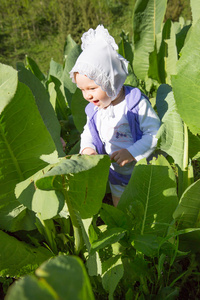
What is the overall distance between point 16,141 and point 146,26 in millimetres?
1157

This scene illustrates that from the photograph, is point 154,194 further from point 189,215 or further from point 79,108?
point 79,108

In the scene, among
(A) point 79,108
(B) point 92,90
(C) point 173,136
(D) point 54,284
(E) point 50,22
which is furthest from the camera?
(E) point 50,22

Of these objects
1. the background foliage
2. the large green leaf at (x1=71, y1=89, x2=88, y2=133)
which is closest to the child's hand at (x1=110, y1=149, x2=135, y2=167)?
the large green leaf at (x1=71, y1=89, x2=88, y2=133)

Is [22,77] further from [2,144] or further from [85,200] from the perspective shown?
[85,200]

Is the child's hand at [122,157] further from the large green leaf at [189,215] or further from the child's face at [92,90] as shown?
the large green leaf at [189,215]

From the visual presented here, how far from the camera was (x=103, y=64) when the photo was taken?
109 centimetres

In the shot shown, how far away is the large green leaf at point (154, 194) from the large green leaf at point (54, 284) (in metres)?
0.53

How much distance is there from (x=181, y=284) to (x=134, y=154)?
48 centimetres

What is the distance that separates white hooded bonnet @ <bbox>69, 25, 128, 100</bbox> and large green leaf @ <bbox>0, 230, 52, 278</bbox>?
1.97ft

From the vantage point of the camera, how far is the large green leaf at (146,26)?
1590 millimetres

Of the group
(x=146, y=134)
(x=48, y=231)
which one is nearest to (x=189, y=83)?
(x=146, y=134)

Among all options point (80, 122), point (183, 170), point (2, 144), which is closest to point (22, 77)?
point (2, 144)

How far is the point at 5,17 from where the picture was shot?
6.48 metres

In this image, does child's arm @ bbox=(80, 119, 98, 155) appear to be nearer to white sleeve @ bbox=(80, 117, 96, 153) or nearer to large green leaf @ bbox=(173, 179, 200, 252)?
white sleeve @ bbox=(80, 117, 96, 153)
